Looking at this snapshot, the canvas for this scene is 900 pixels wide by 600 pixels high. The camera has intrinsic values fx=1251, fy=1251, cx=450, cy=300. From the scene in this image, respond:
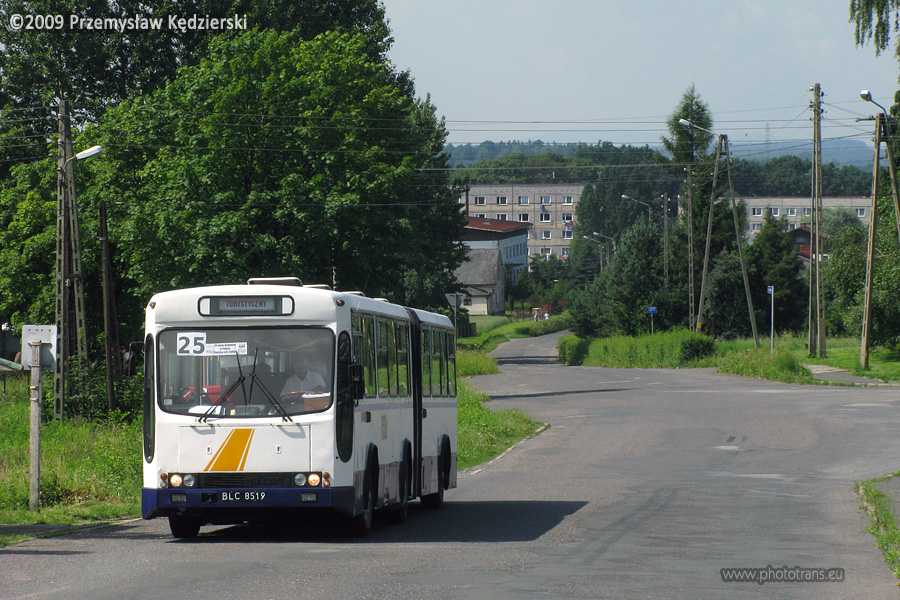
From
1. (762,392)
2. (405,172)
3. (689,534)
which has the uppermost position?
(405,172)

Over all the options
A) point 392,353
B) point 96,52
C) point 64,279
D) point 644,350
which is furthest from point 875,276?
point 392,353

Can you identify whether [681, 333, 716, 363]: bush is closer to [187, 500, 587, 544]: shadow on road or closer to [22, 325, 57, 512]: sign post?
[187, 500, 587, 544]: shadow on road

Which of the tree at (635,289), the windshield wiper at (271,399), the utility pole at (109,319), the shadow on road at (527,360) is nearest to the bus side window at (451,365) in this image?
the windshield wiper at (271,399)

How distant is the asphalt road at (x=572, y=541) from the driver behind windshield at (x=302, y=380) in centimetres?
156

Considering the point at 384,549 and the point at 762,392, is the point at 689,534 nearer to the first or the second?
the point at 384,549

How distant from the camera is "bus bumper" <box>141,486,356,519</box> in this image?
41.0 ft

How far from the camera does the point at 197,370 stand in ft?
42.3

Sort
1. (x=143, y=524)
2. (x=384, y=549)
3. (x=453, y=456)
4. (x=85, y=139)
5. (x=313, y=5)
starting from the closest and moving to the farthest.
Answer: (x=384, y=549), (x=143, y=524), (x=453, y=456), (x=85, y=139), (x=313, y=5)

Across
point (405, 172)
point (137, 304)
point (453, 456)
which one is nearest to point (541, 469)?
point (453, 456)

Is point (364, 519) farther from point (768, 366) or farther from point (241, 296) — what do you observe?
point (768, 366)

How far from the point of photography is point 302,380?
1280 centimetres

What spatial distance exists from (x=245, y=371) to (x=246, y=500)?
132 cm

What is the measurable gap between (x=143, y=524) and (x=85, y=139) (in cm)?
3803

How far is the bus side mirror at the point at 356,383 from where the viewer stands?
1284cm
